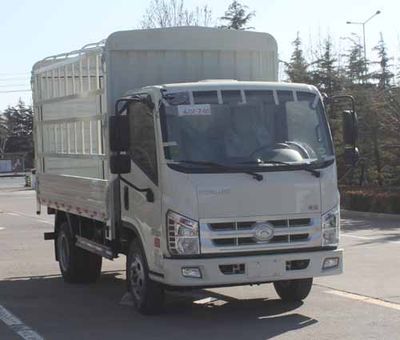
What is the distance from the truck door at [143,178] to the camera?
7.95m

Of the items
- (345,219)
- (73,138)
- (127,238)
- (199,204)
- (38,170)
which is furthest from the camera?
(345,219)

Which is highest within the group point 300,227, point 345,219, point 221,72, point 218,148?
point 221,72

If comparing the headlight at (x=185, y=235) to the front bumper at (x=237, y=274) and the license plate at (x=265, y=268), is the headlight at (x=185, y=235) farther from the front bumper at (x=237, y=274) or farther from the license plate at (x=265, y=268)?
the license plate at (x=265, y=268)

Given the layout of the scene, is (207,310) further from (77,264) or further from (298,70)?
(298,70)

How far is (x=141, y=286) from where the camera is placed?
8.42m

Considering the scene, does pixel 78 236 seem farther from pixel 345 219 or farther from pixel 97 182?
pixel 345 219

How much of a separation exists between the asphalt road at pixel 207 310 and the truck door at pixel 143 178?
3.01ft

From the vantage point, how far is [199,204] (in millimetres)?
7625

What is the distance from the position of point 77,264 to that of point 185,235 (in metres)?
4.03

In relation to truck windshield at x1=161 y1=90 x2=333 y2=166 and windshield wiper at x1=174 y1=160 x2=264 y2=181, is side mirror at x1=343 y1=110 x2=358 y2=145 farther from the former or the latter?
windshield wiper at x1=174 y1=160 x2=264 y2=181

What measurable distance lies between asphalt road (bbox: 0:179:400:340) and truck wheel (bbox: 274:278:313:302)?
0.43 ft

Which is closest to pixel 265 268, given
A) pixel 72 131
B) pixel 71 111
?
pixel 72 131

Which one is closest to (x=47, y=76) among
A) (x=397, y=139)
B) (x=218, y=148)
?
(x=218, y=148)

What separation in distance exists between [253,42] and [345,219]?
14.0m
